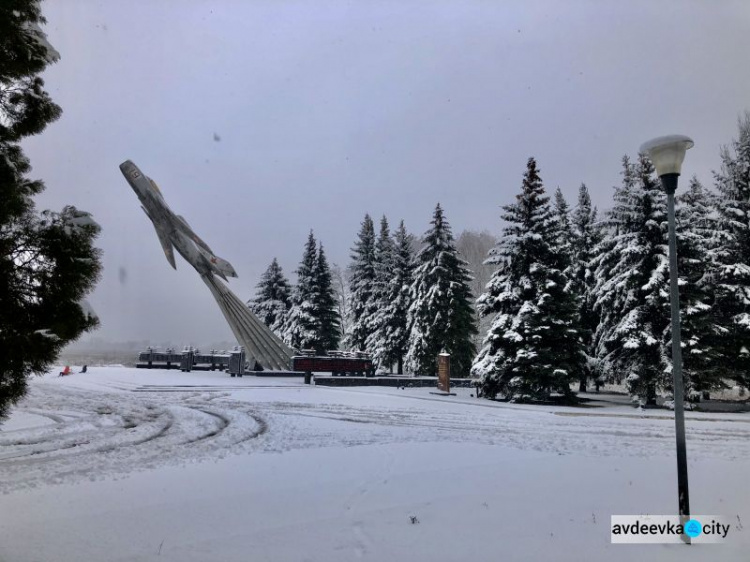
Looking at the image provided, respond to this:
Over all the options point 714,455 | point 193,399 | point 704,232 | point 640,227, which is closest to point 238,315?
point 193,399

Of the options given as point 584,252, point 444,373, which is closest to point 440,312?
point 444,373

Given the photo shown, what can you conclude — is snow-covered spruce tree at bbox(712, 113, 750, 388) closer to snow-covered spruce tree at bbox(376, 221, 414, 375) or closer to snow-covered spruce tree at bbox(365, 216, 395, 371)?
snow-covered spruce tree at bbox(376, 221, 414, 375)

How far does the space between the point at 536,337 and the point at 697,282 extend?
830 cm

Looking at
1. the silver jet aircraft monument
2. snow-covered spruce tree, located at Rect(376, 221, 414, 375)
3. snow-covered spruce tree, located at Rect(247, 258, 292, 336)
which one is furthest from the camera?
snow-covered spruce tree, located at Rect(247, 258, 292, 336)

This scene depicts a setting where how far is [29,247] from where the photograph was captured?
4176 mm

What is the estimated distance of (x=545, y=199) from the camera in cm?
2061

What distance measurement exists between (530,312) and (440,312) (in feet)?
35.9

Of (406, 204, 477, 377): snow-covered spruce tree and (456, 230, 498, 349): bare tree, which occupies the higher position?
(456, 230, 498, 349): bare tree

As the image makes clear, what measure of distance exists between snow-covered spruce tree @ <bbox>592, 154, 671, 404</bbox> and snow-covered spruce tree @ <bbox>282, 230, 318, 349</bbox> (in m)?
20.5

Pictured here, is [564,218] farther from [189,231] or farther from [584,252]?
[189,231]

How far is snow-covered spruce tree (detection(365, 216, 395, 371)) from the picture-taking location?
114ft

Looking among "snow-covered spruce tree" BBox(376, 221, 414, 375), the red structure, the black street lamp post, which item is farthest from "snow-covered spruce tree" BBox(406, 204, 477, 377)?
the black street lamp post

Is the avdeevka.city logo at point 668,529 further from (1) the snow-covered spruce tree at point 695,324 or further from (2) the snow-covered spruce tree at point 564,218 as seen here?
(2) the snow-covered spruce tree at point 564,218

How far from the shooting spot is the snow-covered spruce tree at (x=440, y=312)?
2992 centimetres
